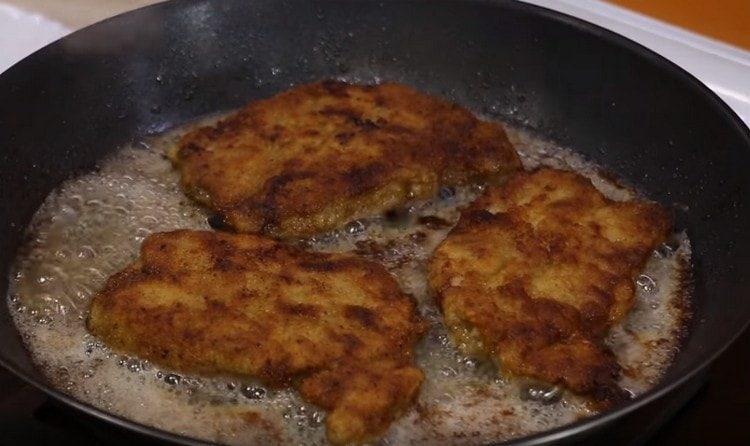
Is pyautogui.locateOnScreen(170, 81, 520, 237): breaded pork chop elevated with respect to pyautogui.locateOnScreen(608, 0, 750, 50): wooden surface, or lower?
elevated

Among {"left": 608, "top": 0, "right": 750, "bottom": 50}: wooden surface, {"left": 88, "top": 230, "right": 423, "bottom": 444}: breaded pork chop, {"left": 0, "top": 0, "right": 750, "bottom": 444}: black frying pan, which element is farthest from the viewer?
{"left": 608, "top": 0, "right": 750, "bottom": 50}: wooden surface

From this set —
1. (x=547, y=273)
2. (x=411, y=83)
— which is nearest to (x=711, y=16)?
(x=411, y=83)

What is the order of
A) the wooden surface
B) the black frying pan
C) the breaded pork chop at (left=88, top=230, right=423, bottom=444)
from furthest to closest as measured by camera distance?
the wooden surface, the black frying pan, the breaded pork chop at (left=88, top=230, right=423, bottom=444)

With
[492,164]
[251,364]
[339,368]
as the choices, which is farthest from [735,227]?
[251,364]

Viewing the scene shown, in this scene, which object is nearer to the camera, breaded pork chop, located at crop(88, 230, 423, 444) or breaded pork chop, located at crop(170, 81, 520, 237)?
breaded pork chop, located at crop(88, 230, 423, 444)

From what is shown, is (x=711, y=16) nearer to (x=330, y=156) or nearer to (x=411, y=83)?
(x=411, y=83)

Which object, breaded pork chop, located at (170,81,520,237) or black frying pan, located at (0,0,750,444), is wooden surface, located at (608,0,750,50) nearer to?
black frying pan, located at (0,0,750,444)

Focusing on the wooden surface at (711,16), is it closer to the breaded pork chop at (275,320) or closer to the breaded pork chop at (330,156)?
the breaded pork chop at (330,156)

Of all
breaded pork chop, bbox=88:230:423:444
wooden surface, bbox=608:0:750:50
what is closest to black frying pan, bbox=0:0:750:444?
breaded pork chop, bbox=88:230:423:444
